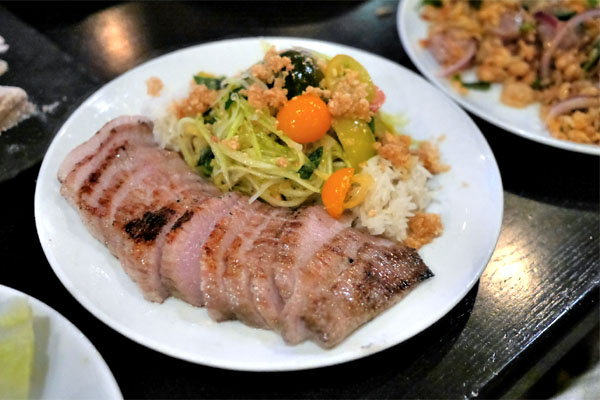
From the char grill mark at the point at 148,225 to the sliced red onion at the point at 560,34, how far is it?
2.97m

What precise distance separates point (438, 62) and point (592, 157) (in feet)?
4.19

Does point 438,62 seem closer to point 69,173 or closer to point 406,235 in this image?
point 406,235

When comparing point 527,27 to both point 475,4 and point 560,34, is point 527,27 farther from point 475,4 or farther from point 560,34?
point 475,4

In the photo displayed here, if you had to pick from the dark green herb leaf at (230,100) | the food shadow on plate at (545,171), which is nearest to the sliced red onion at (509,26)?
the food shadow on plate at (545,171)

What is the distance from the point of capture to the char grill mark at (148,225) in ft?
7.16

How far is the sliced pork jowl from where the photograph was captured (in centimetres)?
201

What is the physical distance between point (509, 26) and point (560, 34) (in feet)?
1.23

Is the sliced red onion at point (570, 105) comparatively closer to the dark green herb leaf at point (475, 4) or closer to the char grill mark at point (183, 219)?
the dark green herb leaf at point (475, 4)

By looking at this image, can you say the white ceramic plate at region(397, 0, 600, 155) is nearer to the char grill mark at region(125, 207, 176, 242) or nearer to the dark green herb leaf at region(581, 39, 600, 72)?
the dark green herb leaf at region(581, 39, 600, 72)

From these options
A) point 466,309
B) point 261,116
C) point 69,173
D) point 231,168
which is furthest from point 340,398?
point 69,173

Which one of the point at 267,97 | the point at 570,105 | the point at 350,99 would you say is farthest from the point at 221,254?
the point at 570,105

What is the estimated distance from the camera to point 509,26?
374 centimetres

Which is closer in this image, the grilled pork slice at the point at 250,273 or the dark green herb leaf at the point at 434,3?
the grilled pork slice at the point at 250,273

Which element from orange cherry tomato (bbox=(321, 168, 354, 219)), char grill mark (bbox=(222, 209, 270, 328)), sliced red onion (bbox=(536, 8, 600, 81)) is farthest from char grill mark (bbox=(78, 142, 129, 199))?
sliced red onion (bbox=(536, 8, 600, 81))
